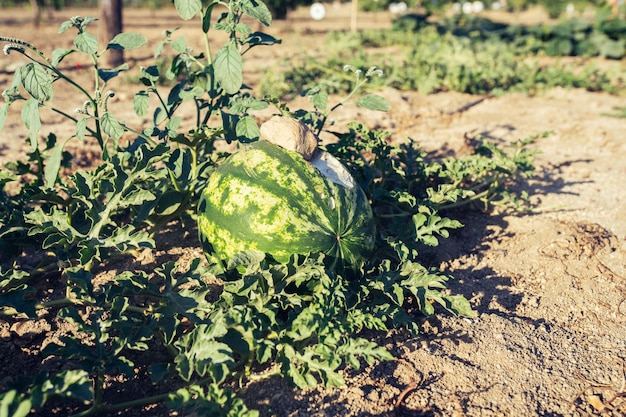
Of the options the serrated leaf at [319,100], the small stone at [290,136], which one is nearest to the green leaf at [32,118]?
the small stone at [290,136]

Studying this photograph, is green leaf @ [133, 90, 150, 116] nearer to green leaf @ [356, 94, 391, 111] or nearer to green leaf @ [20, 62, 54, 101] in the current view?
green leaf @ [20, 62, 54, 101]

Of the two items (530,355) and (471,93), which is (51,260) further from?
(471,93)

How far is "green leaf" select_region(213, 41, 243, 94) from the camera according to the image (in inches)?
109

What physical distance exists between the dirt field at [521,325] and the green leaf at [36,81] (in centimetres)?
111

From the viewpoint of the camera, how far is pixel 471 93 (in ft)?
22.2

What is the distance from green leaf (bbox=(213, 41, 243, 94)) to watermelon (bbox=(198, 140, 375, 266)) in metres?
0.34

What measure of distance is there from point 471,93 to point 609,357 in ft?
15.6

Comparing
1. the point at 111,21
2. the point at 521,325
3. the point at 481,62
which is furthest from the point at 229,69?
the point at 111,21

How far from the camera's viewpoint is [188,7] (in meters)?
2.75

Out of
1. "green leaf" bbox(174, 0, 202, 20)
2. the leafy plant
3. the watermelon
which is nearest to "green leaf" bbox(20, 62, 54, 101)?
the leafy plant

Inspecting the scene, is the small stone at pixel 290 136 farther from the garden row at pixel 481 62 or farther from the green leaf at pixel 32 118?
the garden row at pixel 481 62

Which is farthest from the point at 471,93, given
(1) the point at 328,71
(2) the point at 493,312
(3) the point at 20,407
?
(3) the point at 20,407

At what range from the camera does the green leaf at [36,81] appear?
255 cm

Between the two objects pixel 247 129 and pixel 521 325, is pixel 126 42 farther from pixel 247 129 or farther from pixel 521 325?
pixel 521 325
